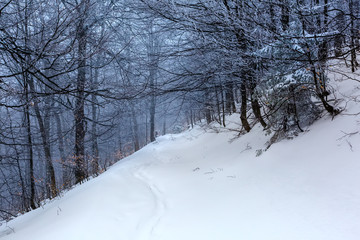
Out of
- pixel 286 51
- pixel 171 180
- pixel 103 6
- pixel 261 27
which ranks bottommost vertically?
pixel 171 180

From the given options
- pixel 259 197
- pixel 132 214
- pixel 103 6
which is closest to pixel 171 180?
pixel 132 214

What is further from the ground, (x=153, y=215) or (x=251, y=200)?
(x=251, y=200)

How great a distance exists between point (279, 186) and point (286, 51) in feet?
8.66

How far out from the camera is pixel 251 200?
3252 millimetres

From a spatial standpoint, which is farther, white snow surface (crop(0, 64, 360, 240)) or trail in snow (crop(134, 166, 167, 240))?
trail in snow (crop(134, 166, 167, 240))

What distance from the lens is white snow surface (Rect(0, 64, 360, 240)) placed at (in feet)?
7.82

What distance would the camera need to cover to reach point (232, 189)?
12.8 ft

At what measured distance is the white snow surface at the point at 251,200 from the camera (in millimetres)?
2385

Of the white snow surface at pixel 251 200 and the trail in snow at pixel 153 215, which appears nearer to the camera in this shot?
the white snow surface at pixel 251 200

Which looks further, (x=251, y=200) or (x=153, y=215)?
(x=153, y=215)

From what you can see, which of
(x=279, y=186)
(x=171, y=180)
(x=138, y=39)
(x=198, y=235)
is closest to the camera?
(x=198, y=235)

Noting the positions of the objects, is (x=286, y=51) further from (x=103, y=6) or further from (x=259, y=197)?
(x=103, y=6)

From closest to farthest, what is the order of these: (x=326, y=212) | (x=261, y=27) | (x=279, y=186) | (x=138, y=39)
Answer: (x=326, y=212) < (x=279, y=186) < (x=261, y=27) < (x=138, y=39)

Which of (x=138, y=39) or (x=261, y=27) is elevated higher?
(x=138, y=39)
